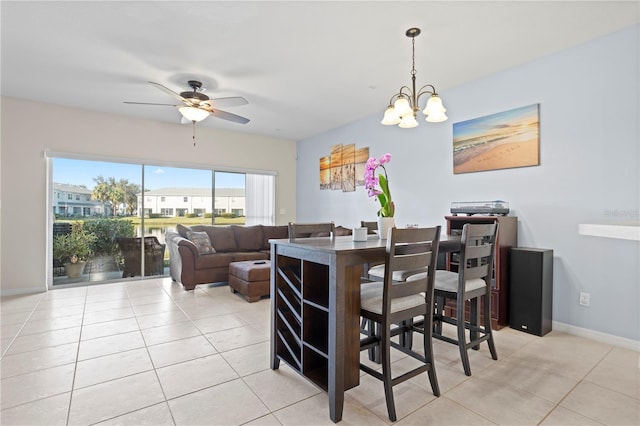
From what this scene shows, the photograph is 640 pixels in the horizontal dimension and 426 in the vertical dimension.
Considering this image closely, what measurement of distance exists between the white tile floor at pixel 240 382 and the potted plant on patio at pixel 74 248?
1808 mm

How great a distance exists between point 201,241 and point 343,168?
2.74m

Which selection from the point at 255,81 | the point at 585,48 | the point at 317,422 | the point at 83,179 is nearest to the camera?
the point at 317,422

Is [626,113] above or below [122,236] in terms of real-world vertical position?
above

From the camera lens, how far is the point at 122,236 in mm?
5336

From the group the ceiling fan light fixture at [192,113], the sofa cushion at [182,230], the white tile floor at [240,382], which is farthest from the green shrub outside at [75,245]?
the ceiling fan light fixture at [192,113]

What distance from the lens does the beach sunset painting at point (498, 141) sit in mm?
3262

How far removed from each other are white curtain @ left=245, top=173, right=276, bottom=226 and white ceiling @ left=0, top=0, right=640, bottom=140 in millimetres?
2660

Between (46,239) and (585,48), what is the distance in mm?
6935

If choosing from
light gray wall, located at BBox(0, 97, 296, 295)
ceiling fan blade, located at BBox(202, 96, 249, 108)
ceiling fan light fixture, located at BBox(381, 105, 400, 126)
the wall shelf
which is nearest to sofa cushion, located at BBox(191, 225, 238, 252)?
light gray wall, located at BBox(0, 97, 296, 295)

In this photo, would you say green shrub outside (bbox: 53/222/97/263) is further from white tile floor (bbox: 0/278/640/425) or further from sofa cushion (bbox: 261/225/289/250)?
sofa cushion (bbox: 261/225/289/250)

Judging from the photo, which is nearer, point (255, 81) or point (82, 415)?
point (82, 415)

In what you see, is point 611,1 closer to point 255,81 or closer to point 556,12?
point 556,12

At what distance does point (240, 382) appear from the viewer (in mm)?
2121

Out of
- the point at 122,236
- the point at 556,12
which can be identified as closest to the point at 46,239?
the point at 122,236
